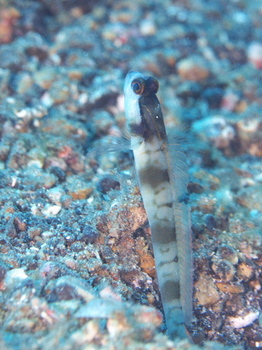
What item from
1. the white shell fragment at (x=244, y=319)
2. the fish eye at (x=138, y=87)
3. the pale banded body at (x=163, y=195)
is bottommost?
the white shell fragment at (x=244, y=319)

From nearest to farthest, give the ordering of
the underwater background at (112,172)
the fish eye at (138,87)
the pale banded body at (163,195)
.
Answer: the underwater background at (112,172)
the pale banded body at (163,195)
the fish eye at (138,87)

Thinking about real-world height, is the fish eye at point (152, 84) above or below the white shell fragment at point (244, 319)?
above

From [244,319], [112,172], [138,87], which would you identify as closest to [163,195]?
[112,172]

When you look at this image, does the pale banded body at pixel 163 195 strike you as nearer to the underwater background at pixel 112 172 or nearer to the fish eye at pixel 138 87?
the fish eye at pixel 138 87

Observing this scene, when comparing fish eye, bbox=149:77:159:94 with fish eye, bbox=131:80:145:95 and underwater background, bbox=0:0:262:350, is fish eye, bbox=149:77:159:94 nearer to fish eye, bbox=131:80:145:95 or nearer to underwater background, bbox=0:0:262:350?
fish eye, bbox=131:80:145:95

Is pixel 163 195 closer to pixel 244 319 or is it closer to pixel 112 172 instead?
pixel 112 172

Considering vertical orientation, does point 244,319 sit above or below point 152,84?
below

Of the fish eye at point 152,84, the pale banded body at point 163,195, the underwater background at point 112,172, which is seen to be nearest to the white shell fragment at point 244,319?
the underwater background at point 112,172
